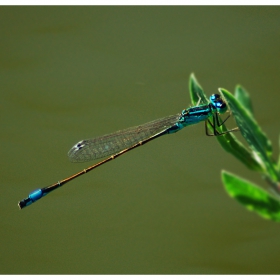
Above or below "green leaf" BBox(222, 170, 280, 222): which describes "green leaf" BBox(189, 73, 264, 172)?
above

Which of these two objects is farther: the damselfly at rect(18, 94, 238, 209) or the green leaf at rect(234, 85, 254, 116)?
the damselfly at rect(18, 94, 238, 209)

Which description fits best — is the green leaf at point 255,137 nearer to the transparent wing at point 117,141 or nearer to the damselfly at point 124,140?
the damselfly at point 124,140

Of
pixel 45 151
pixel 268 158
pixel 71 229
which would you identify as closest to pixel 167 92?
pixel 45 151

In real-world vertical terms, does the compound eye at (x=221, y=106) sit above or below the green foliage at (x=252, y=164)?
above

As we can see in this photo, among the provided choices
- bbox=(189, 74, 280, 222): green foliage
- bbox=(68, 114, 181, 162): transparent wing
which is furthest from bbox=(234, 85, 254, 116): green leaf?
bbox=(68, 114, 181, 162): transparent wing

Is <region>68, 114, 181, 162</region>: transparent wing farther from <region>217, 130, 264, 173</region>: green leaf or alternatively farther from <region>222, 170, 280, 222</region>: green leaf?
<region>222, 170, 280, 222</region>: green leaf

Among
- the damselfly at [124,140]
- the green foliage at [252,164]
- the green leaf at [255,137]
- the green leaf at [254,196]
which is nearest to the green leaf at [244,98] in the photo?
the green foliage at [252,164]

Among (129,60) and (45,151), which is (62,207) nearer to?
(45,151)
